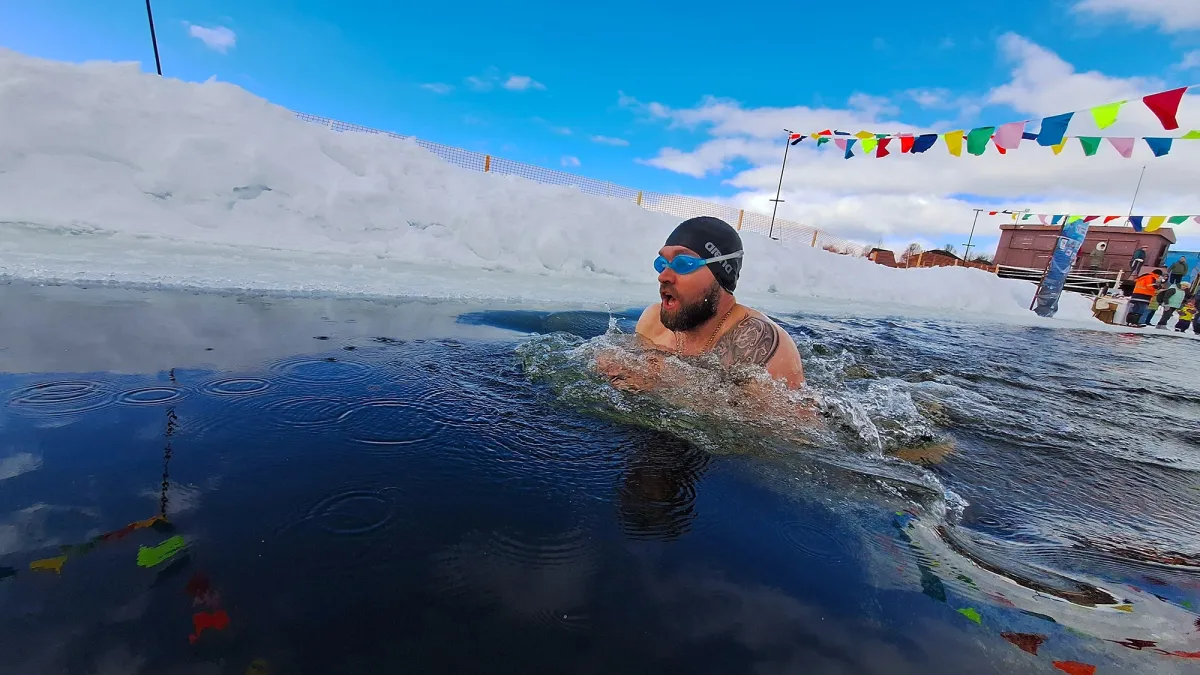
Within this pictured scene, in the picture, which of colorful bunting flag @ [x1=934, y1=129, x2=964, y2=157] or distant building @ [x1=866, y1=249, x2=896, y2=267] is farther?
distant building @ [x1=866, y1=249, x2=896, y2=267]

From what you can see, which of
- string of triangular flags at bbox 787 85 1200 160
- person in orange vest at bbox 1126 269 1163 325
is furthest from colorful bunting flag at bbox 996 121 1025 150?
person in orange vest at bbox 1126 269 1163 325

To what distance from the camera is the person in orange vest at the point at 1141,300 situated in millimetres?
14719

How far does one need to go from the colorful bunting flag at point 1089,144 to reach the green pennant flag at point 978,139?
143 centimetres

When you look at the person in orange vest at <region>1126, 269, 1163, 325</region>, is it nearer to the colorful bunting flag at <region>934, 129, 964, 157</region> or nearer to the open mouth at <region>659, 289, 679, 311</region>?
the colorful bunting flag at <region>934, 129, 964, 157</region>

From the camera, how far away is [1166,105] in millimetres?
6469

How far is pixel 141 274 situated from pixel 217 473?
4083mm

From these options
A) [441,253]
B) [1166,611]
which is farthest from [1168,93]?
[441,253]

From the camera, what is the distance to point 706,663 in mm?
896

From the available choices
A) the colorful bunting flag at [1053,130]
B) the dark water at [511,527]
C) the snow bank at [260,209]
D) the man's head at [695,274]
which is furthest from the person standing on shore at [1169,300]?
the man's head at [695,274]

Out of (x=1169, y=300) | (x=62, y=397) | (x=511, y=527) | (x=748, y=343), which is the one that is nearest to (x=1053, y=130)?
(x=748, y=343)

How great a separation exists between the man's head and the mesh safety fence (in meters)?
10.3

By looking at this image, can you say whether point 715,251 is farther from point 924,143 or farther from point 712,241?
point 924,143

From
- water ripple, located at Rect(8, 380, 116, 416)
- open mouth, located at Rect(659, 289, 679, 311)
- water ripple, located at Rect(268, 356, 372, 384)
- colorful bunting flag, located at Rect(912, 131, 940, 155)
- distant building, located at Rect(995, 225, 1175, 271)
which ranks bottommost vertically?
water ripple, located at Rect(8, 380, 116, 416)

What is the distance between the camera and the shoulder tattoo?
3.04 m
